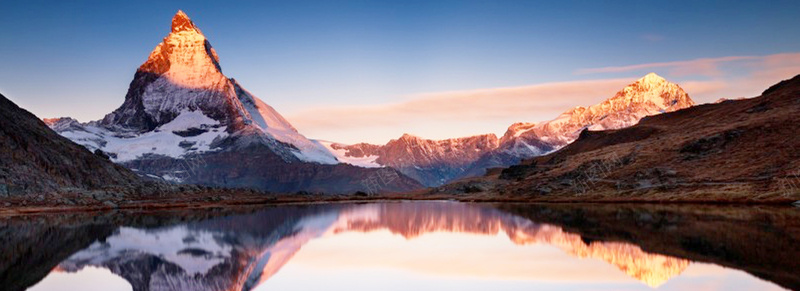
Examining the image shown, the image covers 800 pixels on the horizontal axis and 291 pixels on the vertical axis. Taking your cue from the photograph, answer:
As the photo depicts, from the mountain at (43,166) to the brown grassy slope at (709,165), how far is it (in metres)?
114

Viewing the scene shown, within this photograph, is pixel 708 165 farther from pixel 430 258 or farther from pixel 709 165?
pixel 430 258

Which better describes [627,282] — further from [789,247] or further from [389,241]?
[389,241]

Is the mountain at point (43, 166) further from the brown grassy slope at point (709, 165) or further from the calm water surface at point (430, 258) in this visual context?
the brown grassy slope at point (709, 165)

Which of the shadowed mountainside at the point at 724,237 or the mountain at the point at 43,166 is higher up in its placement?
the mountain at the point at 43,166

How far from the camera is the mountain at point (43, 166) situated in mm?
136625

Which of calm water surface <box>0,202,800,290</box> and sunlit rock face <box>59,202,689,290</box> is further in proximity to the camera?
sunlit rock face <box>59,202,689,290</box>

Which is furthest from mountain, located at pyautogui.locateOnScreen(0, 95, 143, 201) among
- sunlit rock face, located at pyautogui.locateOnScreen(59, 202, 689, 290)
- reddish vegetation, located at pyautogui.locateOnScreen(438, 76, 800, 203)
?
reddish vegetation, located at pyautogui.locateOnScreen(438, 76, 800, 203)

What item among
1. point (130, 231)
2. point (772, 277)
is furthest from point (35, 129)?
point (772, 277)

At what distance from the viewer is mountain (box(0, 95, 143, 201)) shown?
448 feet

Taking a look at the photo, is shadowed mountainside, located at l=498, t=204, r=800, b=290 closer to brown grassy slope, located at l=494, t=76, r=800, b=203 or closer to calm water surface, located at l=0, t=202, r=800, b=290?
calm water surface, located at l=0, t=202, r=800, b=290

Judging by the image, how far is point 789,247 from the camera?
133ft

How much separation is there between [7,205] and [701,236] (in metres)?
121

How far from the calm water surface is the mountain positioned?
253ft

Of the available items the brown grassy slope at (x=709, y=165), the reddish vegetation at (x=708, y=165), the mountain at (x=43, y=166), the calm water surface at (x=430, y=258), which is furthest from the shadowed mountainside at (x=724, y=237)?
the mountain at (x=43, y=166)
